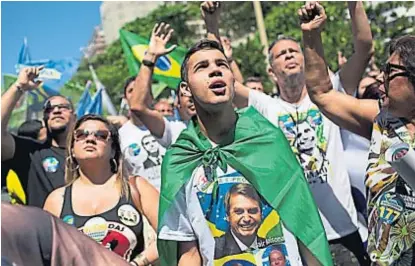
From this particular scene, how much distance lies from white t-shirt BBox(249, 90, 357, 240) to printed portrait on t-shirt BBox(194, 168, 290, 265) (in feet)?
3.90

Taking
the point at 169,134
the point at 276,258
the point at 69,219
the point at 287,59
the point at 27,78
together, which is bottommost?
the point at 276,258

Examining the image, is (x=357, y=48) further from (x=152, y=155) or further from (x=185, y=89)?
(x=152, y=155)

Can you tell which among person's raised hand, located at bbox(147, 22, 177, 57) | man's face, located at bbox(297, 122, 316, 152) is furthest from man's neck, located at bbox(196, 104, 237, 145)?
person's raised hand, located at bbox(147, 22, 177, 57)

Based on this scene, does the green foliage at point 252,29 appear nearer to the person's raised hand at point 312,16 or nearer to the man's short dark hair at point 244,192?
the person's raised hand at point 312,16

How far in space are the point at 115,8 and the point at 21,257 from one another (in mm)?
80307

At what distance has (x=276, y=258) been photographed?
8.46 feet

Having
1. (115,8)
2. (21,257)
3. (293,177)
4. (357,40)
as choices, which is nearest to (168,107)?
(357,40)

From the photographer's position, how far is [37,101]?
14109mm

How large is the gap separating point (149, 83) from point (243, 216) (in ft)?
5.20

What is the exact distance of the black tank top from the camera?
3.22 m

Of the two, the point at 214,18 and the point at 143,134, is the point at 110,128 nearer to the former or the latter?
the point at 214,18

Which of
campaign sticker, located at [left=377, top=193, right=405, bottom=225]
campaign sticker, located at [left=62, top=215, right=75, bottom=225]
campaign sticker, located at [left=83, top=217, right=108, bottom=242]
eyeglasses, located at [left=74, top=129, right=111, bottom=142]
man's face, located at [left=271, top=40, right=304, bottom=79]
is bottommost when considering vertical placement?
campaign sticker, located at [left=83, top=217, right=108, bottom=242]

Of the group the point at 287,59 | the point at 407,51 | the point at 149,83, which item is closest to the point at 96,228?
the point at 149,83

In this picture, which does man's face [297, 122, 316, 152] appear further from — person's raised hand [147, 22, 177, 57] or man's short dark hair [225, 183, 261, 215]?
man's short dark hair [225, 183, 261, 215]
